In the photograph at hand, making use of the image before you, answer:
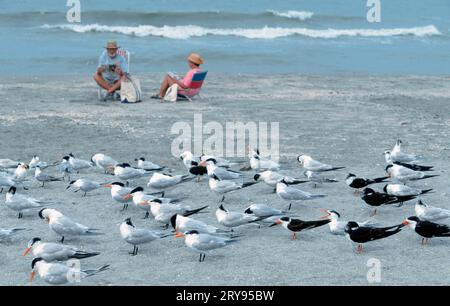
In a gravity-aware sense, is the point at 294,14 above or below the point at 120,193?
above

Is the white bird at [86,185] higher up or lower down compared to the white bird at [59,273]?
higher up

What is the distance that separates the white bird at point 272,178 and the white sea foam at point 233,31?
19593mm

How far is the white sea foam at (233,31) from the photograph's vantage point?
96.4ft

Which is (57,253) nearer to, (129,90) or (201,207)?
(201,207)

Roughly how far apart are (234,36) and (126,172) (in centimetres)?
2029

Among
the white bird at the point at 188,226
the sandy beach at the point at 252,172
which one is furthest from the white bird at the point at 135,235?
the white bird at the point at 188,226

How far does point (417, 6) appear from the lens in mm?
40906

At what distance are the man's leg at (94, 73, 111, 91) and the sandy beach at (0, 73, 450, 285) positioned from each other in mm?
315

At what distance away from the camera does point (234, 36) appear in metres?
29.6

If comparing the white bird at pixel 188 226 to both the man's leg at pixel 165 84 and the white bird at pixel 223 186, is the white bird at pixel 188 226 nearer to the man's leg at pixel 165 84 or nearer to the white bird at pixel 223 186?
the white bird at pixel 223 186

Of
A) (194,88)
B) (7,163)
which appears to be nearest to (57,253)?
(7,163)

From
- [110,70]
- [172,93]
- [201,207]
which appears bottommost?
[201,207]

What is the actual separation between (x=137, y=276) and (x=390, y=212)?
10.6ft

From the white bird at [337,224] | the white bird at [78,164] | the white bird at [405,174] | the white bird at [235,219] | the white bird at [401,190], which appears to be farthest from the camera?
the white bird at [78,164]
